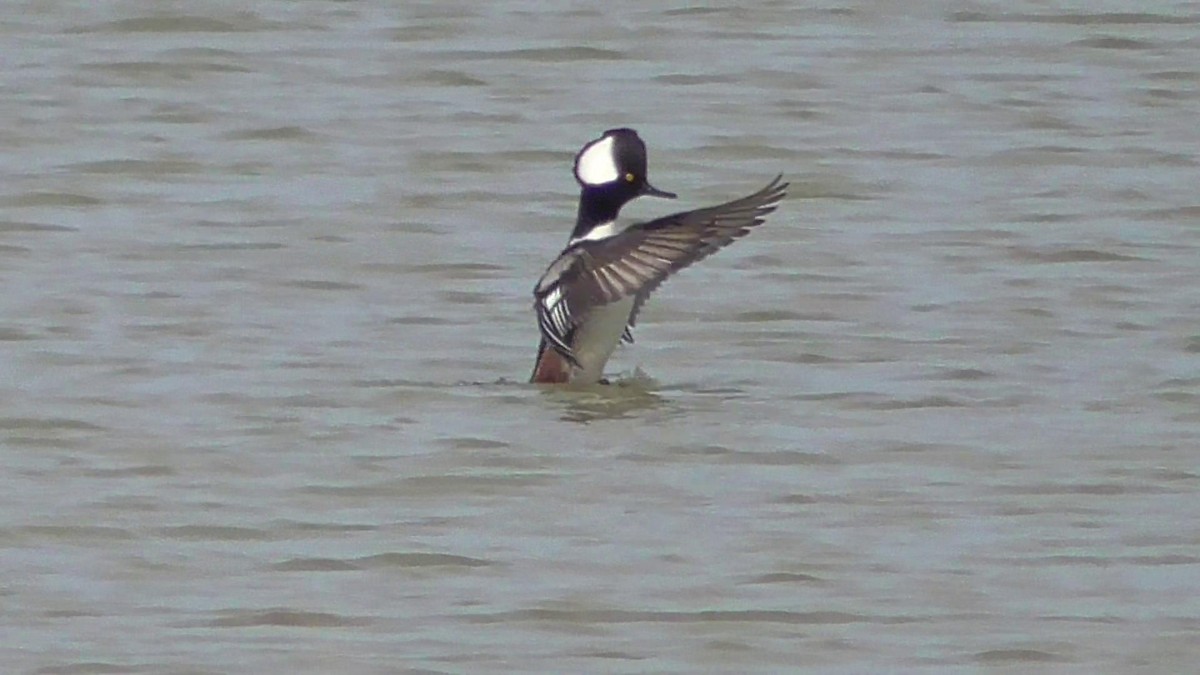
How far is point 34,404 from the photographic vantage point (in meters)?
8.71

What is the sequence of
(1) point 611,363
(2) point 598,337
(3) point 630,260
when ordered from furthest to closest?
(1) point 611,363
(2) point 598,337
(3) point 630,260

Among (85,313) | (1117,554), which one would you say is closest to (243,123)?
(85,313)

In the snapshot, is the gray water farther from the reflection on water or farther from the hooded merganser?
the hooded merganser

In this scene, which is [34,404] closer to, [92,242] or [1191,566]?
[92,242]

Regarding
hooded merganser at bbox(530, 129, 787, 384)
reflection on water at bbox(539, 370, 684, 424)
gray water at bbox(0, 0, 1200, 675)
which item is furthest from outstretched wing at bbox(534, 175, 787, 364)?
gray water at bbox(0, 0, 1200, 675)

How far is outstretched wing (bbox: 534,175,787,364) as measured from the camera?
349 inches

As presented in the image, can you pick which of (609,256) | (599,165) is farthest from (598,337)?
(599,165)

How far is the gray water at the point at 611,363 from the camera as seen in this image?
21.1 feet

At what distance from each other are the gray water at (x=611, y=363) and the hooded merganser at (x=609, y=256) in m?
0.16

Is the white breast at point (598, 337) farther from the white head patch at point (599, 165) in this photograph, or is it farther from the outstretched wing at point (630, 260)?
the white head patch at point (599, 165)

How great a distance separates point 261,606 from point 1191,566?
197cm

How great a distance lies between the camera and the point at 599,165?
9.50 m

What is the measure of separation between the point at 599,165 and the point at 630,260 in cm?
52

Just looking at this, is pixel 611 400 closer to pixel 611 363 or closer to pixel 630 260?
pixel 630 260
